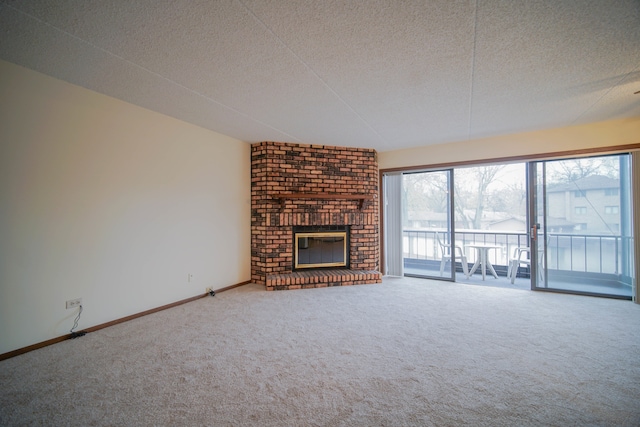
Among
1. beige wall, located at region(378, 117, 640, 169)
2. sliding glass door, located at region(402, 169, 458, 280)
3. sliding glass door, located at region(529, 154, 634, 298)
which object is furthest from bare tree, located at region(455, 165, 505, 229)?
sliding glass door, located at region(529, 154, 634, 298)

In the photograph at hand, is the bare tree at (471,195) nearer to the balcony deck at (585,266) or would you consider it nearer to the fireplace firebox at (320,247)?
the balcony deck at (585,266)

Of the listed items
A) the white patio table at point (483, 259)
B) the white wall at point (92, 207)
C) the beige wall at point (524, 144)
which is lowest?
the white patio table at point (483, 259)

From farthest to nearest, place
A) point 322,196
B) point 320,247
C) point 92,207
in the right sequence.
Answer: point 320,247, point 322,196, point 92,207

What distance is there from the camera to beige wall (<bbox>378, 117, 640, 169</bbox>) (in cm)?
349

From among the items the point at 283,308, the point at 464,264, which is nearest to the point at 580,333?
the point at 464,264

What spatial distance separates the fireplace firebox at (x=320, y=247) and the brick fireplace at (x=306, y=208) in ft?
0.20

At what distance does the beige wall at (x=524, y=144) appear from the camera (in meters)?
3.49

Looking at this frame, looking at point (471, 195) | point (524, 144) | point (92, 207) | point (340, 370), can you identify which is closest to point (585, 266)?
point (524, 144)

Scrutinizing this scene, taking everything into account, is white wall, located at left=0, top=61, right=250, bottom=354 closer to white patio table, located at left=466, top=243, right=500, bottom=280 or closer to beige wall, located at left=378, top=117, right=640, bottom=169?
beige wall, located at left=378, top=117, right=640, bottom=169

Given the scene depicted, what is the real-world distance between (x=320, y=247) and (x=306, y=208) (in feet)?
2.45

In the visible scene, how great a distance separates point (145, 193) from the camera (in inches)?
121

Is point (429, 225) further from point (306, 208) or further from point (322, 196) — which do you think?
point (306, 208)

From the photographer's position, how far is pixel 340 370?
197cm

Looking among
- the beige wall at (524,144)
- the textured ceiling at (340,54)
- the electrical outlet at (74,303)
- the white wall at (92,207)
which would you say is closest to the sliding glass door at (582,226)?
the beige wall at (524,144)
